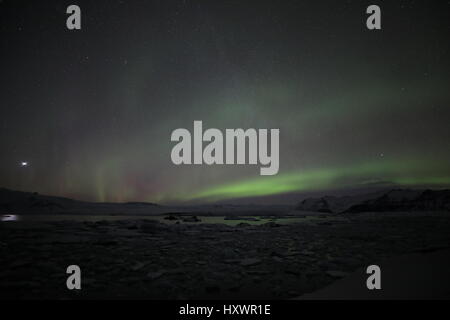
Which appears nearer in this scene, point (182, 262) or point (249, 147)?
point (182, 262)

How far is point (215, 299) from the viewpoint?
7.78 feet

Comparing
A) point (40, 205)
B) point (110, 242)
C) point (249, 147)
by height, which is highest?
point (249, 147)

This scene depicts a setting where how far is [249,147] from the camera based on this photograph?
5785mm

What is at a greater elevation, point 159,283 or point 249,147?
point 249,147

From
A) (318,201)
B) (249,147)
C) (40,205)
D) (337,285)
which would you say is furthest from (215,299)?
(40,205)

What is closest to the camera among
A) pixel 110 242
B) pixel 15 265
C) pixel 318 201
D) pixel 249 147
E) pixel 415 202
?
pixel 15 265

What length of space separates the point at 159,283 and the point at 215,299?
0.70 meters

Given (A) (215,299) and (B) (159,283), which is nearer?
(A) (215,299)
